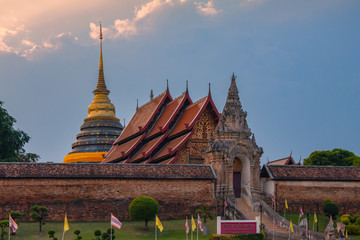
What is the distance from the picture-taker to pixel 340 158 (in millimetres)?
56125

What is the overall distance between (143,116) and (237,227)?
21369 millimetres

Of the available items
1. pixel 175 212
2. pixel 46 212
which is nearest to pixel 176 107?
pixel 175 212

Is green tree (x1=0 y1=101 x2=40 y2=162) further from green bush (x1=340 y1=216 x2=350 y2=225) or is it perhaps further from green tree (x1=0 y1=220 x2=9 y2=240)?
green bush (x1=340 y1=216 x2=350 y2=225)

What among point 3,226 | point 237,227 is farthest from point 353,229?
point 3,226

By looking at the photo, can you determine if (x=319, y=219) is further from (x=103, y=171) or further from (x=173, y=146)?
(x=103, y=171)

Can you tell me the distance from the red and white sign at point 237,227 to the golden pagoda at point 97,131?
3299 centimetres

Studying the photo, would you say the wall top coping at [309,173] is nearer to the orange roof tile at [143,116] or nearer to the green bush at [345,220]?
the green bush at [345,220]

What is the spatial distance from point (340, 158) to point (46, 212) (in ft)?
98.8

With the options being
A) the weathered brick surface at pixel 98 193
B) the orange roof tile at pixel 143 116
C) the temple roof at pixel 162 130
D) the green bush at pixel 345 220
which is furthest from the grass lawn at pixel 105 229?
the orange roof tile at pixel 143 116

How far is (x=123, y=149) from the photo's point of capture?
4775 cm

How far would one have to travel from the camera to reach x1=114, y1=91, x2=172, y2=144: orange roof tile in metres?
46.5

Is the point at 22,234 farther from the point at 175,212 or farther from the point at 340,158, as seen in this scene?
the point at 340,158

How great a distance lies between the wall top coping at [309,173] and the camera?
37.8 m

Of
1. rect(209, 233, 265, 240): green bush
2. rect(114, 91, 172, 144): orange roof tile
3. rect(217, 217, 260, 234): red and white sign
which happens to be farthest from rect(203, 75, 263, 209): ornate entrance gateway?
rect(114, 91, 172, 144): orange roof tile
